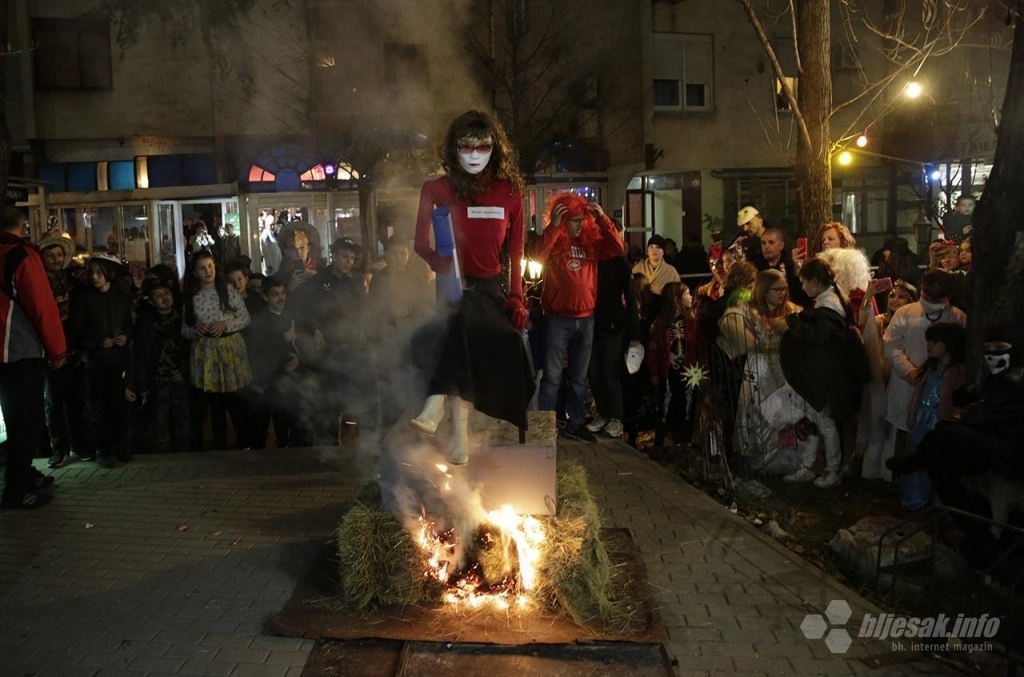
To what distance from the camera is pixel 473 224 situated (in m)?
4.33

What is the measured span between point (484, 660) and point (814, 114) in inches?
284

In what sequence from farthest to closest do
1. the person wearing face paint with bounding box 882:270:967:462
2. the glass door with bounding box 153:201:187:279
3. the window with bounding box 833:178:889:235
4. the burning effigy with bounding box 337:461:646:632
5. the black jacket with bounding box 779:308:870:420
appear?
the window with bounding box 833:178:889:235, the glass door with bounding box 153:201:187:279, the black jacket with bounding box 779:308:870:420, the person wearing face paint with bounding box 882:270:967:462, the burning effigy with bounding box 337:461:646:632

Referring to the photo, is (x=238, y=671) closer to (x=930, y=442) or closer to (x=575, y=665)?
(x=575, y=665)

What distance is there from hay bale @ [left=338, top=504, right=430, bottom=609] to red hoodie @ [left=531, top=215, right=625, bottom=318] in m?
3.00

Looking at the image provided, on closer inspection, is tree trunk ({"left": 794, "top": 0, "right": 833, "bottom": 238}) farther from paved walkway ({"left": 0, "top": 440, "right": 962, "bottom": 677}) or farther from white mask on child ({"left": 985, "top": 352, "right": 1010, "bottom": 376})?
white mask on child ({"left": 985, "top": 352, "right": 1010, "bottom": 376})

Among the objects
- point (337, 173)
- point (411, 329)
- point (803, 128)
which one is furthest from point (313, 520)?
point (337, 173)

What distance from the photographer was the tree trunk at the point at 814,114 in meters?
8.82

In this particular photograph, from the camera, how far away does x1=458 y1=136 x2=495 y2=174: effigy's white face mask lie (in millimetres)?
4227

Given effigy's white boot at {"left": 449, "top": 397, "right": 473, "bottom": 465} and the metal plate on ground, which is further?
effigy's white boot at {"left": 449, "top": 397, "right": 473, "bottom": 465}

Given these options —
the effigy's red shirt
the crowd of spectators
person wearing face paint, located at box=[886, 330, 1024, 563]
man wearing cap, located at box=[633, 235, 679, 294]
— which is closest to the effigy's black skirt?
the effigy's red shirt

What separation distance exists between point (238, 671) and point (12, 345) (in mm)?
3296

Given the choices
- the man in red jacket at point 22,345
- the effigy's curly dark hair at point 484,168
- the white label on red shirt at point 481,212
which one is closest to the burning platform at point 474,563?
the white label on red shirt at point 481,212

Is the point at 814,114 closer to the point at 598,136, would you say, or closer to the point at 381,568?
the point at 381,568

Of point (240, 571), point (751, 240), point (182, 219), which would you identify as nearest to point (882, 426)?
point (751, 240)
